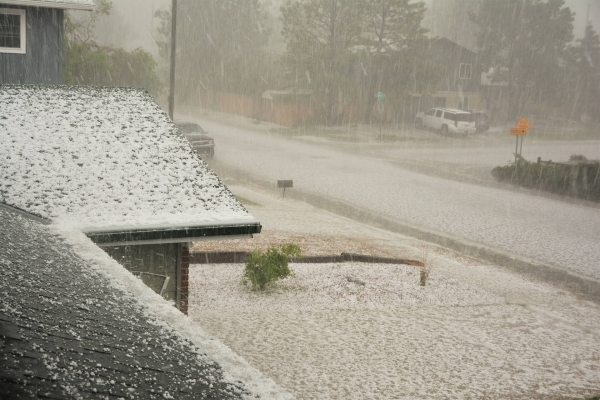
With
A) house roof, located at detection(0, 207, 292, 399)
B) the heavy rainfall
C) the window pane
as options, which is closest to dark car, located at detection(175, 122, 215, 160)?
the heavy rainfall

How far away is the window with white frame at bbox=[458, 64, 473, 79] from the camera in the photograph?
167 ft

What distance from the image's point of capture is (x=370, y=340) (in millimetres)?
9930

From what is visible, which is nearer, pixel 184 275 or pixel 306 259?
pixel 184 275

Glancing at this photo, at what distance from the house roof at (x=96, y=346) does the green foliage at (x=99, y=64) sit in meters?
27.1

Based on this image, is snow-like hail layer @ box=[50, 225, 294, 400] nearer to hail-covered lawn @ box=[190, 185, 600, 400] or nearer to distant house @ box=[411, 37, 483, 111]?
hail-covered lawn @ box=[190, 185, 600, 400]

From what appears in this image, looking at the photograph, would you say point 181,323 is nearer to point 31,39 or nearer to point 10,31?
point 31,39

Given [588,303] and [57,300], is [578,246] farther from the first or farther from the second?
[57,300]

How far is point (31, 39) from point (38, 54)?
1.08 ft

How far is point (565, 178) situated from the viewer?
942 inches

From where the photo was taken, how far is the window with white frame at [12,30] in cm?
1385

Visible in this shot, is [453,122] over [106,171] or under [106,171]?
under

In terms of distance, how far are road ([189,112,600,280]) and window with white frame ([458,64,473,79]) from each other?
50.0ft

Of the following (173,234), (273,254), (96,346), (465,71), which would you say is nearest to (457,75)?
(465,71)

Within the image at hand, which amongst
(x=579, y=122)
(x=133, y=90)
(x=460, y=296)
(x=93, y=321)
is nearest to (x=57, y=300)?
(x=93, y=321)
